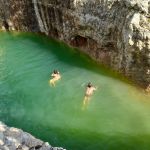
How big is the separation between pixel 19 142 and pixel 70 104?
4209 mm

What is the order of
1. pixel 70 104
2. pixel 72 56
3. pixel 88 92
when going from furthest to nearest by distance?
1. pixel 72 56
2. pixel 88 92
3. pixel 70 104

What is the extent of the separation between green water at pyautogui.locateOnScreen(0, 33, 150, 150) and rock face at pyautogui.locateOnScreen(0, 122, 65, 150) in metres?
1.32

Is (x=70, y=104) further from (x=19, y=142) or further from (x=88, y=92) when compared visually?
(x=19, y=142)

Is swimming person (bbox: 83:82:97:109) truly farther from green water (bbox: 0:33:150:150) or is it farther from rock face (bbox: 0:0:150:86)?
rock face (bbox: 0:0:150:86)

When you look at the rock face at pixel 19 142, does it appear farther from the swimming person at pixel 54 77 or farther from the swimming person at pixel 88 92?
the swimming person at pixel 54 77

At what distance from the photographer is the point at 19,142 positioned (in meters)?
14.9

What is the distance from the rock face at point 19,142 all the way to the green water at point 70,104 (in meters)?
1.32

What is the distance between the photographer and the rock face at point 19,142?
14.7m

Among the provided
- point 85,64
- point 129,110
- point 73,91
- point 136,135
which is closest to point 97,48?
point 85,64

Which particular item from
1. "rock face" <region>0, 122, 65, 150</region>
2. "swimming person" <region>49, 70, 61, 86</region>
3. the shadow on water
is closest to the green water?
the shadow on water

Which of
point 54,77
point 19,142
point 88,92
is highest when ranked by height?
point 54,77

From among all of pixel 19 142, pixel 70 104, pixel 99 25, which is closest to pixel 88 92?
pixel 70 104

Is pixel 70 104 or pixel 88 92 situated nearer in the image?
pixel 70 104

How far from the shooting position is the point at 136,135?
1667cm
